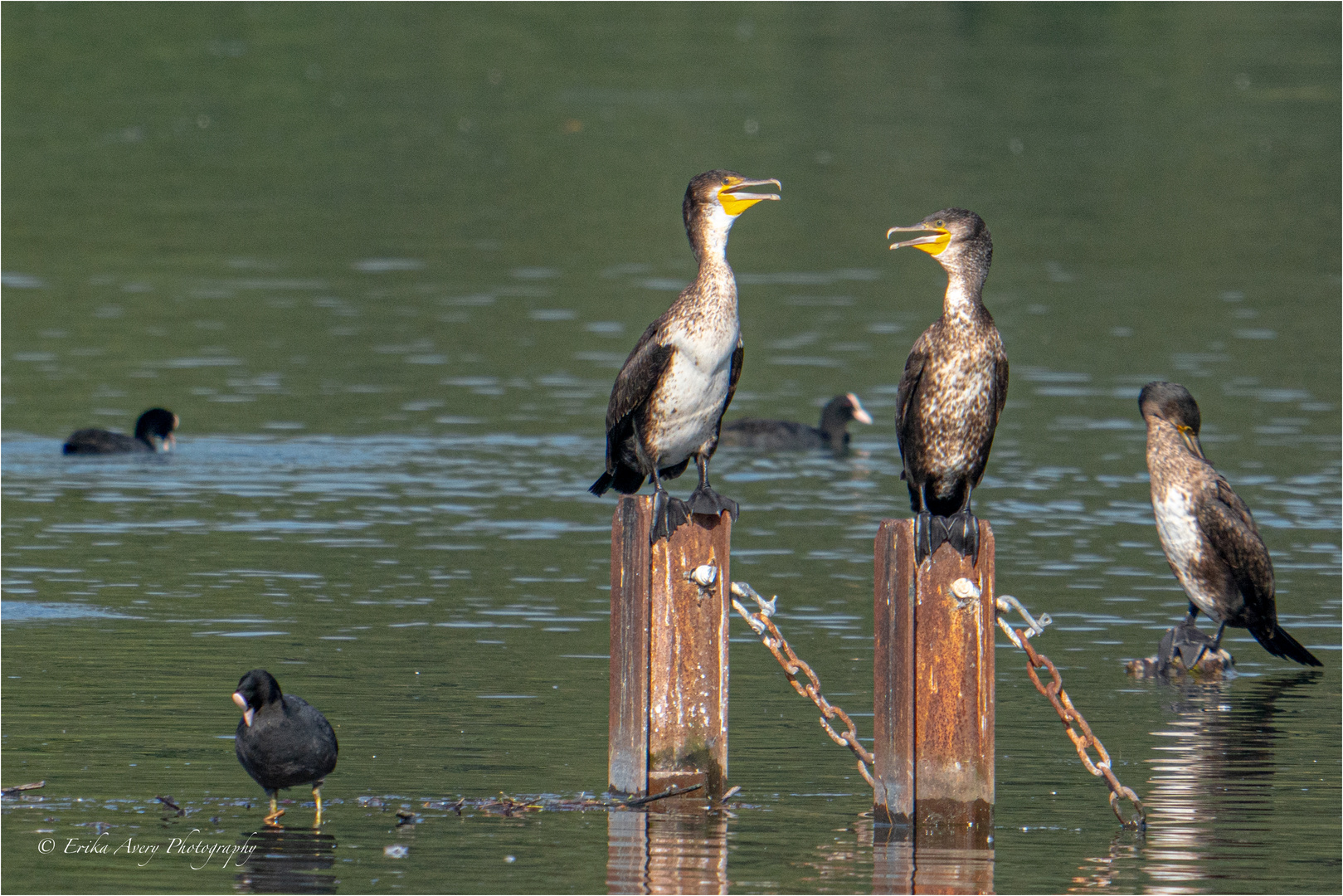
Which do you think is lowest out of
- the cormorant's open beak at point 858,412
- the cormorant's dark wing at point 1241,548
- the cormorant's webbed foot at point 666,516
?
the cormorant's webbed foot at point 666,516

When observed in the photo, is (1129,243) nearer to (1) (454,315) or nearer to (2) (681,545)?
(1) (454,315)

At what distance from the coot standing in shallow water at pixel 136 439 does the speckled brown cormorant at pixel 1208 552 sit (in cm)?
912

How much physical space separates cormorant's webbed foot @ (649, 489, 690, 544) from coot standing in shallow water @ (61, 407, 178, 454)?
33.8ft

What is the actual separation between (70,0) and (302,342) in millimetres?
36015

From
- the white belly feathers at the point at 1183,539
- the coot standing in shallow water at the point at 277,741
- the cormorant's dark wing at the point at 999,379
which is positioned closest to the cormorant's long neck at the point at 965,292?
the cormorant's dark wing at the point at 999,379

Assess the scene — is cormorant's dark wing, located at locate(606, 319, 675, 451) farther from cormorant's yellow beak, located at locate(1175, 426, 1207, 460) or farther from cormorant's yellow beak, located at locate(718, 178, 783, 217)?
cormorant's yellow beak, located at locate(1175, 426, 1207, 460)

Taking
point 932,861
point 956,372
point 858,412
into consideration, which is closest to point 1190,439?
point 956,372

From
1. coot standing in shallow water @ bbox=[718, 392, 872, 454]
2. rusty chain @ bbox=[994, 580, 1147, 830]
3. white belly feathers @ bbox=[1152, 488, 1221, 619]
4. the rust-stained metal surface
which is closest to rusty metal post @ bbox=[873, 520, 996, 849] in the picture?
rusty chain @ bbox=[994, 580, 1147, 830]

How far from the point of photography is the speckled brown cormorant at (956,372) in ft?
31.3

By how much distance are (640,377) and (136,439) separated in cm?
1046

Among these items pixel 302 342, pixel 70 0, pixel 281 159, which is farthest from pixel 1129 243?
pixel 70 0

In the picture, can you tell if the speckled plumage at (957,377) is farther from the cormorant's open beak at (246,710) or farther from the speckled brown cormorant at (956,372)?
the cormorant's open beak at (246,710)

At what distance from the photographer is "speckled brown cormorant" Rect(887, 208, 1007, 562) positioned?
9531 millimetres

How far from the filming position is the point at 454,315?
26812 mm
